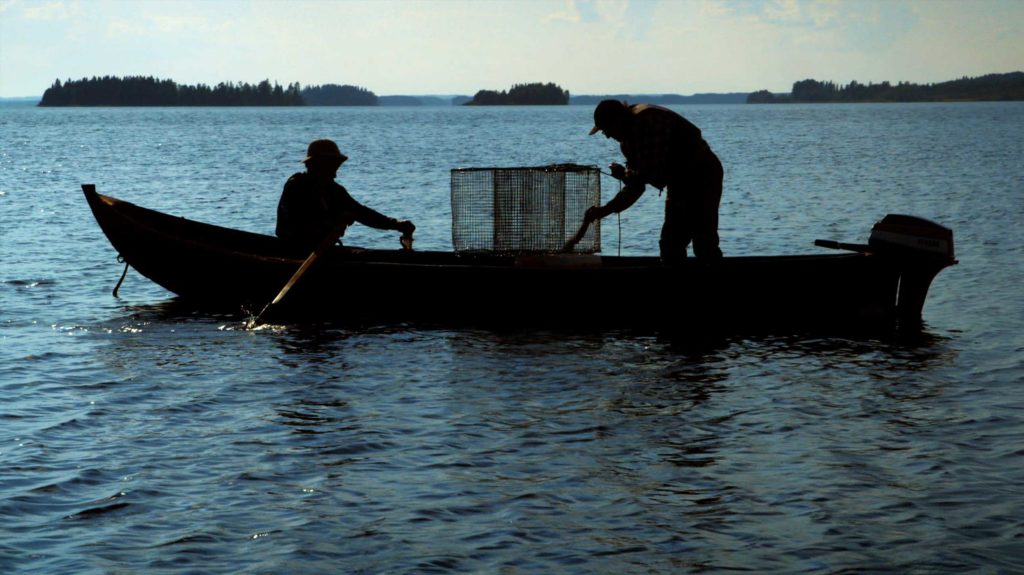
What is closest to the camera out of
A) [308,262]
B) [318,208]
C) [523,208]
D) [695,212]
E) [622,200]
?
[622,200]

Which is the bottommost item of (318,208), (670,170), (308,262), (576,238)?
(308,262)

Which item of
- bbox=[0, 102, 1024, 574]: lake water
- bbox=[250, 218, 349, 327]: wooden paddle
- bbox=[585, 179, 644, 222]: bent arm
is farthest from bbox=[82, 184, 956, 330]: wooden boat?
bbox=[585, 179, 644, 222]: bent arm

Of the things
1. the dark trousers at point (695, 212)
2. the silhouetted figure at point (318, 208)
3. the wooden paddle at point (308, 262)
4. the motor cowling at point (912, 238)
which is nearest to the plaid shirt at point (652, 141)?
the dark trousers at point (695, 212)

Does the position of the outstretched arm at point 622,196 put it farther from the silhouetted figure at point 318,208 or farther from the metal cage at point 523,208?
the silhouetted figure at point 318,208

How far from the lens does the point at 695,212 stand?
13.7 meters

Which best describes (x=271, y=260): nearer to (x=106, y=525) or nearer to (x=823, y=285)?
(x=823, y=285)

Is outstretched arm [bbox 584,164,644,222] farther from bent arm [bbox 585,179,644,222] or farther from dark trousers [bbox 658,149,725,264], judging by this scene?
dark trousers [bbox 658,149,725,264]

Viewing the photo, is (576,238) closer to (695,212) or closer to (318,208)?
(695,212)

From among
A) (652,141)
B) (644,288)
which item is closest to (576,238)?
(644,288)

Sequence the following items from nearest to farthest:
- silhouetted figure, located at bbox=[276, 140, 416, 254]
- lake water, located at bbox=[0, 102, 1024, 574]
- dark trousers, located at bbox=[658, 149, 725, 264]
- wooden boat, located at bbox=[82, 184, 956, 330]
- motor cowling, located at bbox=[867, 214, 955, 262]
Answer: lake water, located at bbox=[0, 102, 1024, 574] → motor cowling, located at bbox=[867, 214, 955, 262] → dark trousers, located at bbox=[658, 149, 725, 264] → wooden boat, located at bbox=[82, 184, 956, 330] → silhouetted figure, located at bbox=[276, 140, 416, 254]

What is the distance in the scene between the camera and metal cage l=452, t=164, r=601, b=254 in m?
13.7

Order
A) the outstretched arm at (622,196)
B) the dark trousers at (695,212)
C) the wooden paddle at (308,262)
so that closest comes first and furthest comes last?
the outstretched arm at (622,196) → the dark trousers at (695,212) → the wooden paddle at (308,262)

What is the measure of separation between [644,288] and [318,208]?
13.6ft

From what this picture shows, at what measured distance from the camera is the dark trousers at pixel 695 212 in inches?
536
